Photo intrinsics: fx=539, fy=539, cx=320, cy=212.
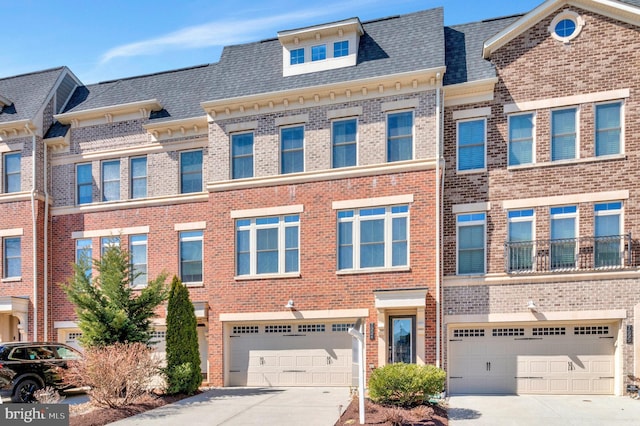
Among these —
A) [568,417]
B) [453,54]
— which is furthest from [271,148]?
[568,417]

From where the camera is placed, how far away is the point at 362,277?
51.9 ft

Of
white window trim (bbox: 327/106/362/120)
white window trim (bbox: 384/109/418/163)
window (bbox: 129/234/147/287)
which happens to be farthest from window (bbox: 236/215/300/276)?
window (bbox: 129/234/147/287)

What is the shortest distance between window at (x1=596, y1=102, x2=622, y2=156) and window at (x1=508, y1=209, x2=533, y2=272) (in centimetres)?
259

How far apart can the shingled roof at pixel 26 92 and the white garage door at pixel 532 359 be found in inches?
664

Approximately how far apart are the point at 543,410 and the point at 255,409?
684cm

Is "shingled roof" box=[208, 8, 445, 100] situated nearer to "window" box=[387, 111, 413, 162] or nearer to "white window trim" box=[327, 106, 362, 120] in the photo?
"white window trim" box=[327, 106, 362, 120]

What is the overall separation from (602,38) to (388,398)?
11400 mm

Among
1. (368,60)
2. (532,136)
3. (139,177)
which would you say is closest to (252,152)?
(368,60)

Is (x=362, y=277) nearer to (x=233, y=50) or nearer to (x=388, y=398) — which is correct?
(x=388, y=398)

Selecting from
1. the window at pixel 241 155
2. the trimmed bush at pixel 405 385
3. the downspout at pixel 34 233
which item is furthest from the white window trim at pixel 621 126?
the downspout at pixel 34 233

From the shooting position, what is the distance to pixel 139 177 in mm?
19344

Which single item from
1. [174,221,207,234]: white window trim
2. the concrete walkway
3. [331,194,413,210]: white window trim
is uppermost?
[331,194,413,210]: white window trim

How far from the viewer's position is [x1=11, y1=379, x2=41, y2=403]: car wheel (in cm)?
1323

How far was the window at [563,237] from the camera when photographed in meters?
14.8
